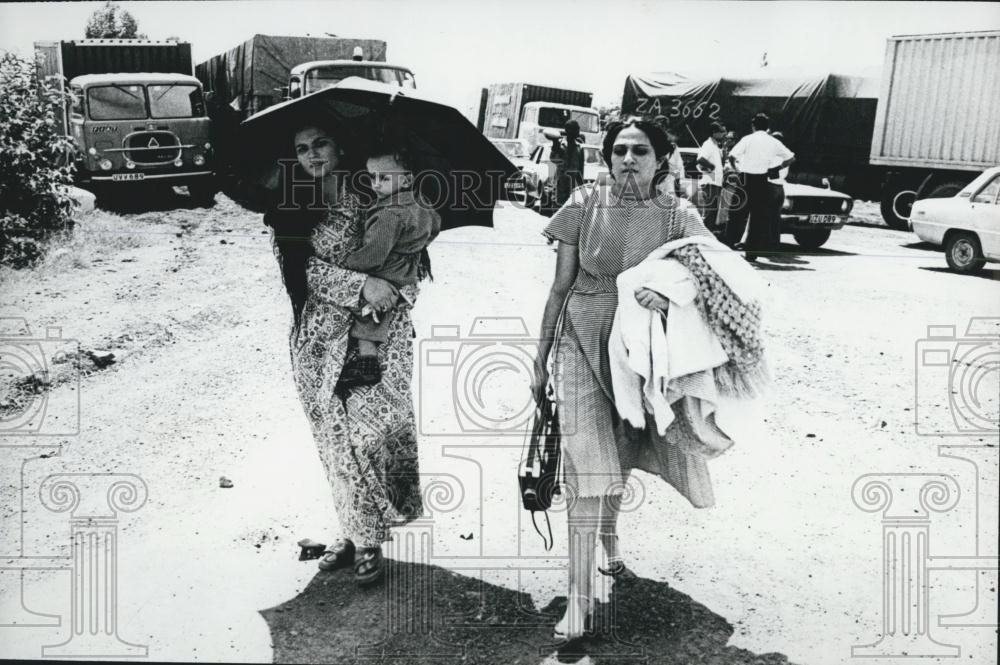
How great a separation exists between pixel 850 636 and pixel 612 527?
0.98 metres

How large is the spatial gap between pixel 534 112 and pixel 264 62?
3.79m

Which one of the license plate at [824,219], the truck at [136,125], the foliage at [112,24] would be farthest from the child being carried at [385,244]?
the license plate at [824,219]

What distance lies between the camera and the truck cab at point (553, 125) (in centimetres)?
939

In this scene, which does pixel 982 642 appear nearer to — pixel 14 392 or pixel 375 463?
pixel 375 463

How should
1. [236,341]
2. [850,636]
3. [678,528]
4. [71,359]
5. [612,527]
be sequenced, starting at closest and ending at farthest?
[850,636] → [612,527] → [678,528] → [71,359] → [236,341]

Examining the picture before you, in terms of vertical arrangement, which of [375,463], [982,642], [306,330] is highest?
[306,330]

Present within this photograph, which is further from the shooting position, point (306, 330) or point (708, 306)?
point (306, 330)

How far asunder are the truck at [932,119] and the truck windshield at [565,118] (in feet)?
13.4

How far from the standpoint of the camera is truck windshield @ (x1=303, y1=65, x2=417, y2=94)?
435 centimetres

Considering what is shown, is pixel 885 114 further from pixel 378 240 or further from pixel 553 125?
pixel 378 240

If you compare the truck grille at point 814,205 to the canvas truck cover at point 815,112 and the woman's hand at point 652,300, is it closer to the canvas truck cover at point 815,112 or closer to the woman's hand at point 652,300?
the canvas truck cover at point 815,112

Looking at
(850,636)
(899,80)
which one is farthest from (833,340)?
(899,80)

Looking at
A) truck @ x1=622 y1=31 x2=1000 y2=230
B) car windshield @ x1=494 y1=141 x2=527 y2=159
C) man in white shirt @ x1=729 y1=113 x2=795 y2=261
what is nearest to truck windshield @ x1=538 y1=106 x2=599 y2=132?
car windshield @ x1=494 y1=141 x2=527 y2=159

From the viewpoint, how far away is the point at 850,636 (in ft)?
10.8
